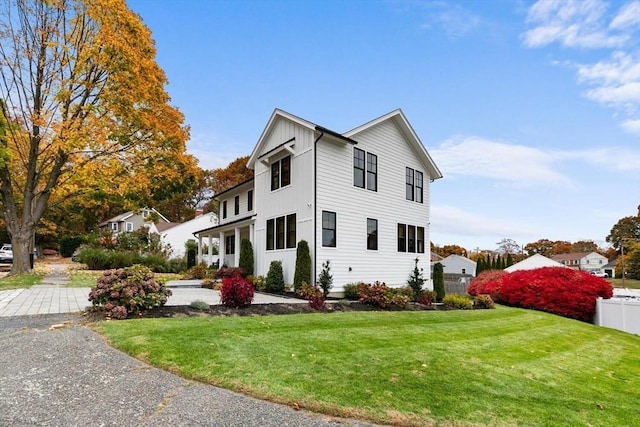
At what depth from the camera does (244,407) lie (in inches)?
156

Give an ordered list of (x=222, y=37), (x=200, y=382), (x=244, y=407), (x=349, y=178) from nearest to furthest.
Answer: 1. (x=244, y=407)
2. (x=200, y=382)
3. (x=222, y=37)
4. (x=349, y=178)

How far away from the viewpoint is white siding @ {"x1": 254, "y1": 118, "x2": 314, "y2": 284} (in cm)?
1547

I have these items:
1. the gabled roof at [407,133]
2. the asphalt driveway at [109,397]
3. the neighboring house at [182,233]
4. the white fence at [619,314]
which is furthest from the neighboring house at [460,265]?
the asphalt driveway at [109,397]

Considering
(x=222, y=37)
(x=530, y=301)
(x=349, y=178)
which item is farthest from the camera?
(x=530, y=301)

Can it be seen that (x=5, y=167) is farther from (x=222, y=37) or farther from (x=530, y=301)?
(x=530, y=301)

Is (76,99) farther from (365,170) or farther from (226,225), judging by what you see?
(365,170)

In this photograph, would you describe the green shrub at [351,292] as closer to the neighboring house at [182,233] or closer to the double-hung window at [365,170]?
the double-hung window at [365,170]

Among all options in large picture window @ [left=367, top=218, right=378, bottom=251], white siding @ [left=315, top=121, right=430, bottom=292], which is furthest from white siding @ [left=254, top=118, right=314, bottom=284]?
large picture window @ [left=367, top=218, right=378, bottom=251]

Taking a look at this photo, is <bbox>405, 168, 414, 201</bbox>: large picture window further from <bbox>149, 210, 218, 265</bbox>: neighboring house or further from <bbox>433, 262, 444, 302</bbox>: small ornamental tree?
<bbox>149, 210, 218, 265</bbox>: neighboring house

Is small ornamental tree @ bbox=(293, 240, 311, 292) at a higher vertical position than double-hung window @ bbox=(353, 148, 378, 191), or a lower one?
lower

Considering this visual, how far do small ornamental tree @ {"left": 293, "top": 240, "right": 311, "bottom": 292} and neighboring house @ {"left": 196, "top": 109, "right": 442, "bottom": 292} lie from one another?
247mm

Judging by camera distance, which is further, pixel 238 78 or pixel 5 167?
pixel 5 167

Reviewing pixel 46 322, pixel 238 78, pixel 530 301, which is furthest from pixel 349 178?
pixel 46 322

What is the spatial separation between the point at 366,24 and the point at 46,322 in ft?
43.3
